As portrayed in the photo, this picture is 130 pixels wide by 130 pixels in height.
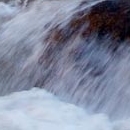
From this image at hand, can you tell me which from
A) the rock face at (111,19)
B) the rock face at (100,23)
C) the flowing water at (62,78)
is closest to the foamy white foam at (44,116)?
the flowing water at (62,78)

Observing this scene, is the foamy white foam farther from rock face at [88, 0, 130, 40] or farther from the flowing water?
rock face at [88, 0, 130, 40]

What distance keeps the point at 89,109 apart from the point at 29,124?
1.98 ft

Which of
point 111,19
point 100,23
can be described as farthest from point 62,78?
point 111,19

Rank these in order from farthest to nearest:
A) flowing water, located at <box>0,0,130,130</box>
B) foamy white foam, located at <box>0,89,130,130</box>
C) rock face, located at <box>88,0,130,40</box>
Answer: rock face, located at <box>88,0,130,40</box>
flowing water, located at <box>0,0,130,130</box>
foamy white foam, located at <box>0,89,130,130</box>

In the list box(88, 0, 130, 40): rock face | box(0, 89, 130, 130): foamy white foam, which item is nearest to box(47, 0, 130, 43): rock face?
box(88, 0, 130, 40): rock face

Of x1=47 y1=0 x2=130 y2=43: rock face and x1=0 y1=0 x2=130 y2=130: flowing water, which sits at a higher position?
x1=47 y1=0 x2=130 y2=43: rock face

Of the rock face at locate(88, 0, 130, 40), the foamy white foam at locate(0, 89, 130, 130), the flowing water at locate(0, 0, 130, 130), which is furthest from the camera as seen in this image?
the rock face at locate(88, 0, 130, 40)

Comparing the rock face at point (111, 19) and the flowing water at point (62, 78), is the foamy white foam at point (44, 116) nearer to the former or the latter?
the flowing water at point (62, 78)

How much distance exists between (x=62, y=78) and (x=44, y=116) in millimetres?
583

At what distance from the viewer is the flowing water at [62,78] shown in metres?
4.51

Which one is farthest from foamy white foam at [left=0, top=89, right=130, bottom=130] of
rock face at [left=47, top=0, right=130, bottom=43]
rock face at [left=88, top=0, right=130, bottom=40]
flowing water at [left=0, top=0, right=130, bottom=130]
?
rock face at [left=88, top=0, right=130, bottom=40]

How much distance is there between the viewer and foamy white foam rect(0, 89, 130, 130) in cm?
438

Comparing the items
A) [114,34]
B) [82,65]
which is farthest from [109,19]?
[82,65]

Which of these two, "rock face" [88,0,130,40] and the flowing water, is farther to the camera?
"rock face" [88,0,130,40]
